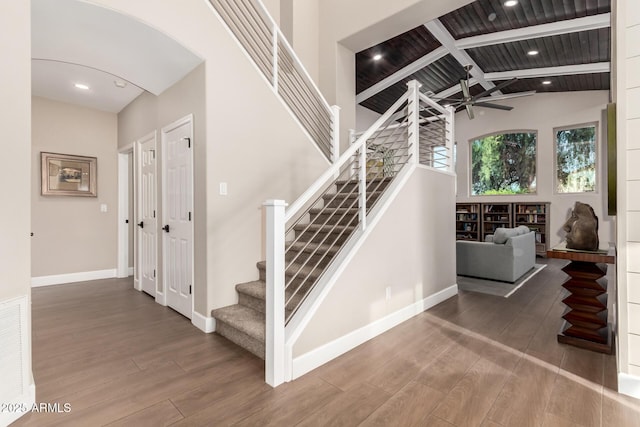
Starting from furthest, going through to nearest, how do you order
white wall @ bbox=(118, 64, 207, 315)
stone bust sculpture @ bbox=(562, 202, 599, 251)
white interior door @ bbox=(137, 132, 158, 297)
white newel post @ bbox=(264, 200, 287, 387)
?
1. white interior door @ bbox=(137, 132, 158, 297)
2. white wall @ bbox=(118, 64, 207, 315)
3. stone bust sculpture @ bbox=(562, 202, 599, 251)
4. white newel post @ bbox=(264, 200, 287, 387)

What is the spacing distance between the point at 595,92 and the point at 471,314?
7315 mm

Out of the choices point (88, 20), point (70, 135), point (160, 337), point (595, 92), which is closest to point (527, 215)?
point (595, 92)

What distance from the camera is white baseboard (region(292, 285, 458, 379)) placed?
2.21 m

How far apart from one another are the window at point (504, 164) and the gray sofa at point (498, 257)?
353 cm

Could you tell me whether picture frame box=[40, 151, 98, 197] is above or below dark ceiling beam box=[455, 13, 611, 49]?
below

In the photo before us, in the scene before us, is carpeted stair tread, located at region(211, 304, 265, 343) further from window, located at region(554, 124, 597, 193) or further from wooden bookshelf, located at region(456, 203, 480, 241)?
window, located at region(554, 124, 597, 193)

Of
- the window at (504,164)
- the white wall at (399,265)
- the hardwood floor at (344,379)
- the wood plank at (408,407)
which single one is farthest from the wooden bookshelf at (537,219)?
the wood plank at (408,407)

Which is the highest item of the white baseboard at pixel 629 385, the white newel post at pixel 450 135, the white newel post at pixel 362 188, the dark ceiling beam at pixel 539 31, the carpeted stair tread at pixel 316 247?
the dark ceiling beam at pixel 539 31

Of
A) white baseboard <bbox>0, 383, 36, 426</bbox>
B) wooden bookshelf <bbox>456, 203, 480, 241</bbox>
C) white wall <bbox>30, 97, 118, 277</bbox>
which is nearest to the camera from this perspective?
white baseboard <bbox>0, 383, 36, 426</bbox>

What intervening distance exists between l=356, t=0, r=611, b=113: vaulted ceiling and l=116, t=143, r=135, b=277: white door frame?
4569mm

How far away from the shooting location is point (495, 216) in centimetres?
848

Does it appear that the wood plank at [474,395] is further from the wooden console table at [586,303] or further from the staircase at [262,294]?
the staircase at [262,294]

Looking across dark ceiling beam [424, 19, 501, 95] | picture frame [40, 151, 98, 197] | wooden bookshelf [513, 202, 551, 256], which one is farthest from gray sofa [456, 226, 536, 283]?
picture frame [40, 151, 98, 197]

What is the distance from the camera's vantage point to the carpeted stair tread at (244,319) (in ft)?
8.15
